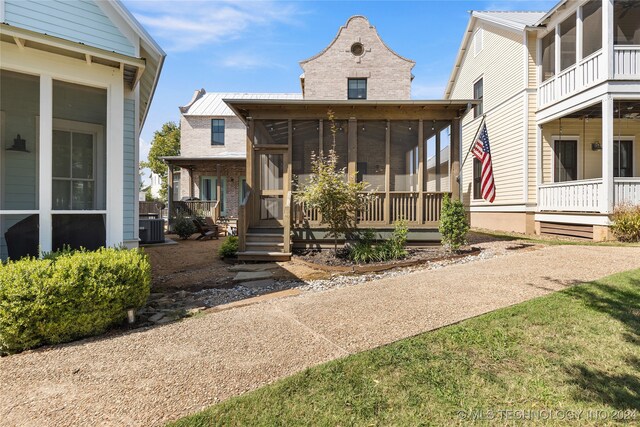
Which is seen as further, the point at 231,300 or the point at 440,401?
the point at 231,300

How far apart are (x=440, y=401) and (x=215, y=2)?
9195 millimetres

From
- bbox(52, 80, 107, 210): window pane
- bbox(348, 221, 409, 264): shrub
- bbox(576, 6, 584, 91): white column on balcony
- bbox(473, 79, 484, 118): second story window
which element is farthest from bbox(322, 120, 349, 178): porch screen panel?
bbox(473, 79, 484, 118): second story window

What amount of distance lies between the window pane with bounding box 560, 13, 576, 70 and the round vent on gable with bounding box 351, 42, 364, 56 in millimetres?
9103

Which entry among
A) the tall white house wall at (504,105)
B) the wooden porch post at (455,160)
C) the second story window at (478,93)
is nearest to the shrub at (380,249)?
the wooden porch post at (455,160)

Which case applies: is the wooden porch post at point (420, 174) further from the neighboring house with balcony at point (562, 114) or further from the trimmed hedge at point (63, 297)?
the trimmed hedge at point (63, 297)

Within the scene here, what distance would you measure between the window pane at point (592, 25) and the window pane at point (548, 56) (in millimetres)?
878

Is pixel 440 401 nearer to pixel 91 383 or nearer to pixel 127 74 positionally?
pixel 91 383

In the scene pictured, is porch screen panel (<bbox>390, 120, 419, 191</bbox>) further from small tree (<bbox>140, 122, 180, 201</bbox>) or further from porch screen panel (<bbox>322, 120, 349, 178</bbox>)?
small tree (<bbox>140, 122, 180, 201</bbox>)

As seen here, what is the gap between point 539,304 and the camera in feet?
13.2

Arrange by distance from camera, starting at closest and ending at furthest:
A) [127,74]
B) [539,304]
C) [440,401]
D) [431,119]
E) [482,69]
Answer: [440,401], [539,304], [127,74], [431,119], [482,69]

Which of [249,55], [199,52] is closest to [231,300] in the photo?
[199,52]

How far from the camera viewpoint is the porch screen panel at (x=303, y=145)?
30.5 feet

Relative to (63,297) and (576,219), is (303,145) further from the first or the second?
(576,219)

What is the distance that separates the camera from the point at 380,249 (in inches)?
292
